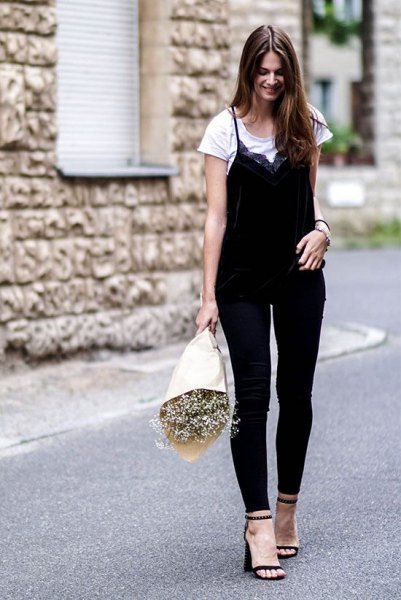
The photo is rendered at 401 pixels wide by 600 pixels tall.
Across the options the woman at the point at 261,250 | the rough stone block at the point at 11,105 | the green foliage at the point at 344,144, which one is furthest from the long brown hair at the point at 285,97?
the green foliage at the point at 344,144

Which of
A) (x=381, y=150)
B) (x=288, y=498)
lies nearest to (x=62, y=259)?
(x=288, y=498)

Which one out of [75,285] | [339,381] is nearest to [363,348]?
[339,381]

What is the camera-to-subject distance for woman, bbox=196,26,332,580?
5.00 m

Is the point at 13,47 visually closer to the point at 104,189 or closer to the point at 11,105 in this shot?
the point at 11,105

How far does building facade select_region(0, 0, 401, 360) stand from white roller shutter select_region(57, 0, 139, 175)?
17 millimetres

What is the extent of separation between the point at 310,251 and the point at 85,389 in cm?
425

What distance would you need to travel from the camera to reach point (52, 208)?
9.81 meters

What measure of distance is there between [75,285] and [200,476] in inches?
Answer: 138

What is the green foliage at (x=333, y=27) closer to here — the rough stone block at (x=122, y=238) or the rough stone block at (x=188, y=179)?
the rough stone block at (x=188, y=179)

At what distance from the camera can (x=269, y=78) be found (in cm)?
494

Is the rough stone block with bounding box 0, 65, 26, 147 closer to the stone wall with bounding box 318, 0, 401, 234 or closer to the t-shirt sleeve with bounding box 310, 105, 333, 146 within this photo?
the t-shirt sleeve with bounding box 310, 105, 333, 146

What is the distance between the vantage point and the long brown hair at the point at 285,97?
4.93m

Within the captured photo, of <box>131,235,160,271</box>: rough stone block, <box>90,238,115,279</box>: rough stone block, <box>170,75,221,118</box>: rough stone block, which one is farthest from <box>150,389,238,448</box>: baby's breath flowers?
<box>170,75,221,118</box>: rough stone block

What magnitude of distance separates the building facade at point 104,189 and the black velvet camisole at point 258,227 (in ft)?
14.9
